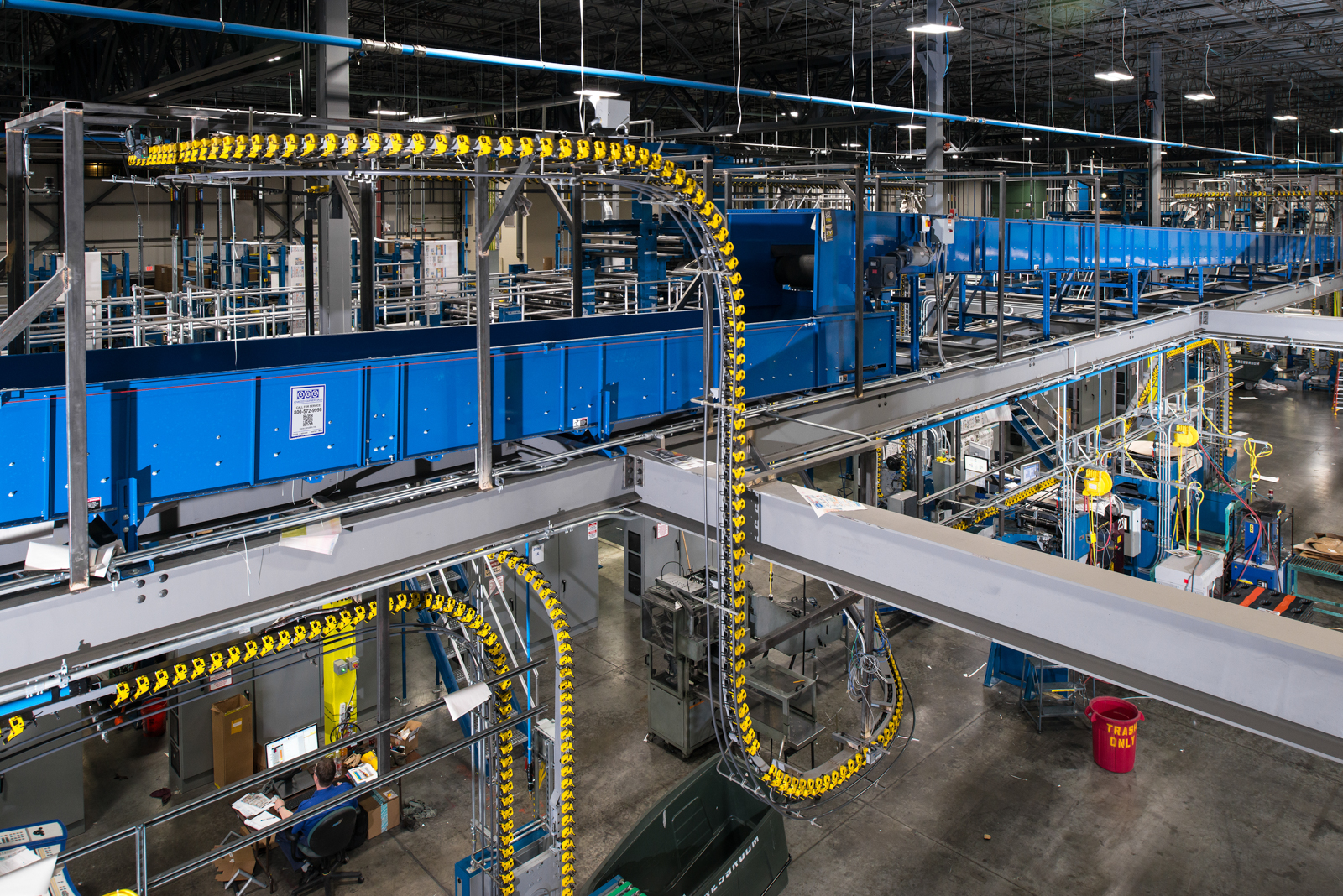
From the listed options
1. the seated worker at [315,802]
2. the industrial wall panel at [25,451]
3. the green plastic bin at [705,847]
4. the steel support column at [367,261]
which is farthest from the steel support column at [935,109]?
the industrial wall panel at [25,451]

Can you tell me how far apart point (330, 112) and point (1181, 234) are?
42.8ft

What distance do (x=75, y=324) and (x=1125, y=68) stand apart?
24.7 metres

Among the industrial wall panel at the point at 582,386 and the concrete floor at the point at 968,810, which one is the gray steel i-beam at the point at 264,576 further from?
the concrete floor at the point at 968,810

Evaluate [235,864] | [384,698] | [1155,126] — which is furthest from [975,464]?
[235,864]

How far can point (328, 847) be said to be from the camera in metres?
8.02

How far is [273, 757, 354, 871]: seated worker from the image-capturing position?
8.03 meters

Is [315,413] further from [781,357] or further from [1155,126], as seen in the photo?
[1155,126]

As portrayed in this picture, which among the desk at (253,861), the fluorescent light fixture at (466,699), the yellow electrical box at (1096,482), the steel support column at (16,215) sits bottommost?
the desk at (253,861)

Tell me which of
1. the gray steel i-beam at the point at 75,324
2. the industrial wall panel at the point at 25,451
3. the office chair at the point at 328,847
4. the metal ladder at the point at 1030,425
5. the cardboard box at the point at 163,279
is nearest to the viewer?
the gray steel i-beam at the point at 75,324

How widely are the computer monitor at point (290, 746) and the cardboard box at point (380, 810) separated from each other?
0.77 meters

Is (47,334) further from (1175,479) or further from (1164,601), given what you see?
(1175,479)

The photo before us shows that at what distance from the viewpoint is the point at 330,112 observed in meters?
8.48

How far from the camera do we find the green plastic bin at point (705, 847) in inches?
295

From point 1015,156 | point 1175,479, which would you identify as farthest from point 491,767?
point 1015,156
